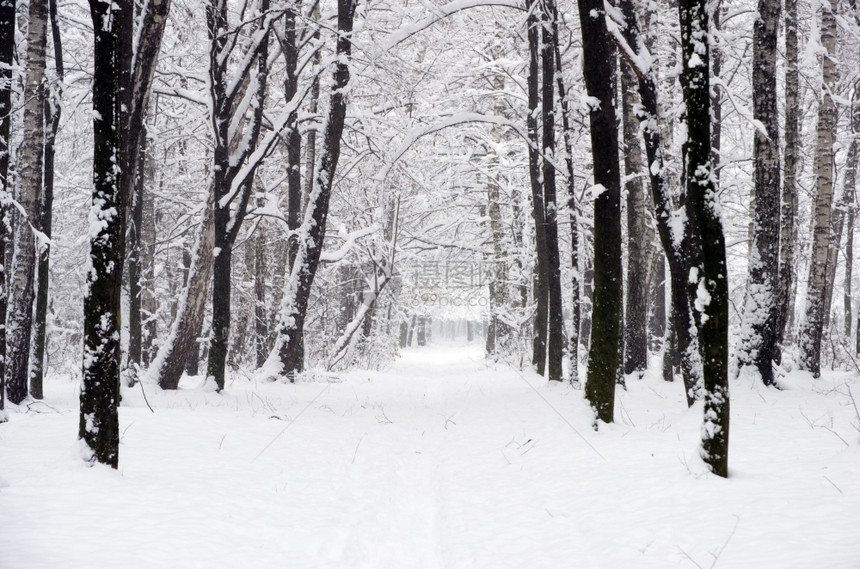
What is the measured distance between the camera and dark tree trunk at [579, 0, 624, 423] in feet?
23.6

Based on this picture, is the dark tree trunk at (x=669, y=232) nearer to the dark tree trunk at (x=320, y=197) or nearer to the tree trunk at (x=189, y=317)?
the dark tree trunk at (x=320, y=197)

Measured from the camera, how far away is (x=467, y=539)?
4.65 meters

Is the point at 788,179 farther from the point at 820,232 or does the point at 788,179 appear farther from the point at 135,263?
the point at 135,263

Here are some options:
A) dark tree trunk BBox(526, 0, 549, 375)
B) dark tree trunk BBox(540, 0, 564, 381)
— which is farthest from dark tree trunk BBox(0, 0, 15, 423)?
dark tree trunk BBox(526, 0, 549, 375)

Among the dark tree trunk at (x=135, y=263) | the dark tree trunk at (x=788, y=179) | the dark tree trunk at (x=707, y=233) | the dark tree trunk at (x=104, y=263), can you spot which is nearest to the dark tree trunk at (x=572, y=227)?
the dark tree trunk at (x=788, y=179)

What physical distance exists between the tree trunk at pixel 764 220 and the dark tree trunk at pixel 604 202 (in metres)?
2.96

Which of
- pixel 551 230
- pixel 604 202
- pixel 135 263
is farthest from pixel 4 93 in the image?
pixel 551 230

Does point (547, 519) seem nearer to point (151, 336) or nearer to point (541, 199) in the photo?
point (541, 199)

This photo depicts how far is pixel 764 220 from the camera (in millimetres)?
8789

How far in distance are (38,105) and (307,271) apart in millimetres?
5408

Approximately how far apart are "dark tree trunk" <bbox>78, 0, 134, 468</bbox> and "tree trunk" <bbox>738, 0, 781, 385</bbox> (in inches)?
344

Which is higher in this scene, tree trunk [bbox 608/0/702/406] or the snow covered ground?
tree trunk [bbox 608/0/702/406]

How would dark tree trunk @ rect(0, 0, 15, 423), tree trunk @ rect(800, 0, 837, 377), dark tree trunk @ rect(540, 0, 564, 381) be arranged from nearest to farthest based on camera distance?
dark tree trunk @ rect(0, 0, 15, 423)
tree trunk @ rect(800, 0, 837, 377)
dark tree trunk @ rect(540, 0, 564, 381)

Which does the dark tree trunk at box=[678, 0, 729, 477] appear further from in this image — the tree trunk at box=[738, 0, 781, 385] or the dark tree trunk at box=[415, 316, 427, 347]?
the dark tree trunk at box=[415, 316, 427, 347]
